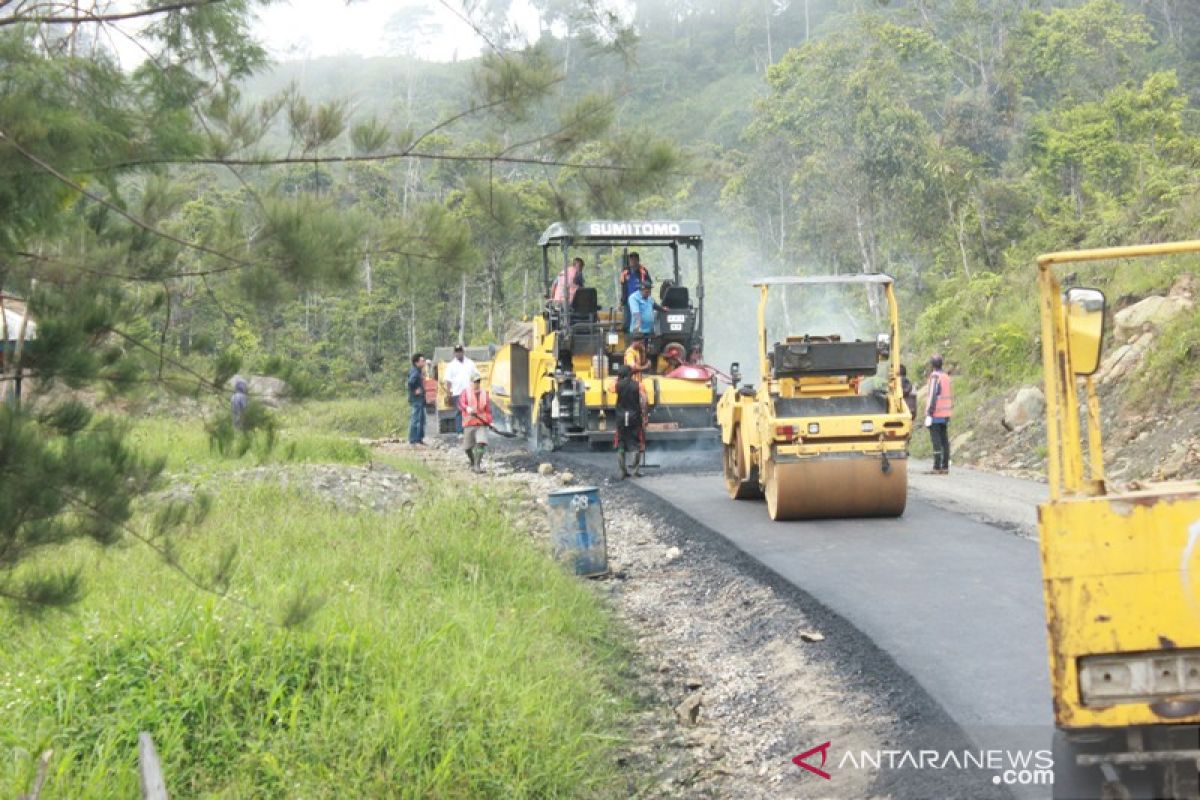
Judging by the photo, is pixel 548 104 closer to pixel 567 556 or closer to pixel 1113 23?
pixel 567 556

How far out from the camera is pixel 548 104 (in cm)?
572

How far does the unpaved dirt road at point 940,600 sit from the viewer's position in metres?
5.77

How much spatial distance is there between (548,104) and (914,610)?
4.31 meters

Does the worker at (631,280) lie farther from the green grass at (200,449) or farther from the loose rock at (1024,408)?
the loose rock at (1024,408)

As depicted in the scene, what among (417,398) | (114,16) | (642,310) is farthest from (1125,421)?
(114,16)

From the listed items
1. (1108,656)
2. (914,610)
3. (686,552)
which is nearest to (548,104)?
(1108,656)

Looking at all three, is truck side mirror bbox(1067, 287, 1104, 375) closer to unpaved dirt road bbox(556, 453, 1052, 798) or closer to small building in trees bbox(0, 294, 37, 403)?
unpaved dirt road bbox(556, 453, 1052, 798)

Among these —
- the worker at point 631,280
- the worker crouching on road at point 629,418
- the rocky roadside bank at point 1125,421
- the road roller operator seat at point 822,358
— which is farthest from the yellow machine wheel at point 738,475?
the worker at point 631,280

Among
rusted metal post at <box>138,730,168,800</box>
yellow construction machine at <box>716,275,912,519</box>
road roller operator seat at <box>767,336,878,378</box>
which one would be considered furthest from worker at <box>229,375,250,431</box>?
road roller operator seat at <box>767,336,878,378</box>

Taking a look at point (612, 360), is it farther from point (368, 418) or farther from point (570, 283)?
point (368, 418)

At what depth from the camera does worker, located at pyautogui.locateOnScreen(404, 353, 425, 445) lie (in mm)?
21908

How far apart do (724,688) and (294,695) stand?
2782 millimetres

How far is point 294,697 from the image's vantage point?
5715 millimetres

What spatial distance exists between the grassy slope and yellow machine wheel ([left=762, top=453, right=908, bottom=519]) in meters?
4.48
